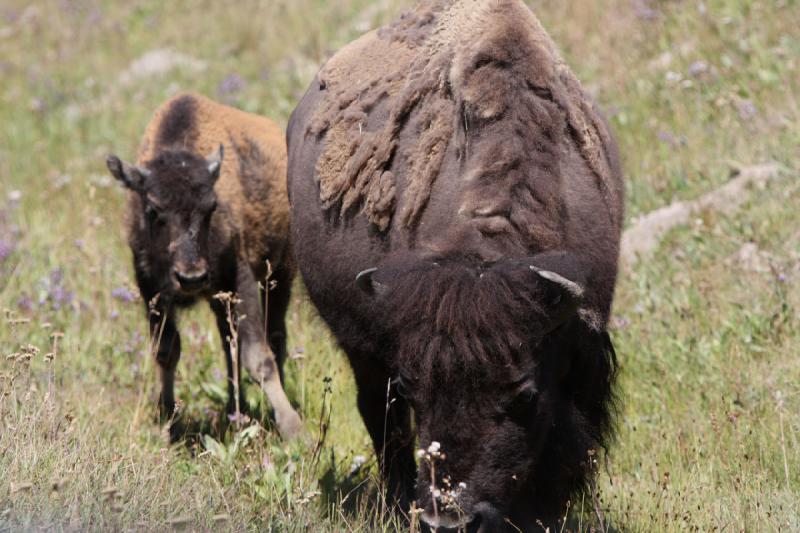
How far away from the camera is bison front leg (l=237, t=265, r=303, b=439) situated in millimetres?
7176

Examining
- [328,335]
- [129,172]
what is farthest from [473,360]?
[129,172]

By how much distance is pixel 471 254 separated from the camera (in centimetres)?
442

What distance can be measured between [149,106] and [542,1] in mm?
5235

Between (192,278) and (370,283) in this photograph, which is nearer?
(370,283)

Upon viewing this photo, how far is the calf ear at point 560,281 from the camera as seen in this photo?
4.15m

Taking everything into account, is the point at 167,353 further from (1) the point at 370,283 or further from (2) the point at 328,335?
(1) the point at 370,283

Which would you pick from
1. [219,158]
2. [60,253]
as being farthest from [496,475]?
[60,253]

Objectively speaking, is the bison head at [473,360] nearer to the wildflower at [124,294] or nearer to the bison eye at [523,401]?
the bison eye at [523,401]

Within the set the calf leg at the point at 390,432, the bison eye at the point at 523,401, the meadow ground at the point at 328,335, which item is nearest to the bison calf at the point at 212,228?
the meadow ground at the point at 328,335

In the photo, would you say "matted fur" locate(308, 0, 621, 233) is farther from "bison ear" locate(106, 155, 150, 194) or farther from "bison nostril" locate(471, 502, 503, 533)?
"bison ear" locate(106, 155, 150, 194)

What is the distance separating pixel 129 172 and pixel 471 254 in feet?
12.5

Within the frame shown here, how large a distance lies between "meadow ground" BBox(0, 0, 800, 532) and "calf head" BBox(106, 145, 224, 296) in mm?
807

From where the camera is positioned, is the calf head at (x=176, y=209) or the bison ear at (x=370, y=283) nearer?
the bison ear at (x=370, y=283)

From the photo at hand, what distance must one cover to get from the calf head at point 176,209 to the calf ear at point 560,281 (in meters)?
3.36
